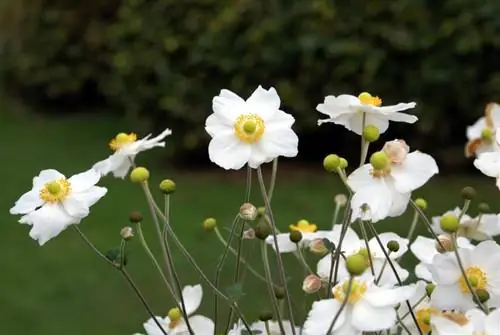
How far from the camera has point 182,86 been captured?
578 cm

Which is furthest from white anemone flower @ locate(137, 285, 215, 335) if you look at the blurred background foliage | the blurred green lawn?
the blurred background foliage

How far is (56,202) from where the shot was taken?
106 centimetres

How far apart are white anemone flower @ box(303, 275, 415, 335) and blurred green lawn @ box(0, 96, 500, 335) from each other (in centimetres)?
215

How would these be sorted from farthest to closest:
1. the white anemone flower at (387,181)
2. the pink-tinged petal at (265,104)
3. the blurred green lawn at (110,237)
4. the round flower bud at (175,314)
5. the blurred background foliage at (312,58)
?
the blurred background foliage at (312,58) < the blurred green lawn at (110,237) < the round flower bud at (175,314) < the pink-tinged petal at (265,104) < the white anemone flower at (387,181)

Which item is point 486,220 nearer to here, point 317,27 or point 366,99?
point 366,99

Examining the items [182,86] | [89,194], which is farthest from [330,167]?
[182,86]

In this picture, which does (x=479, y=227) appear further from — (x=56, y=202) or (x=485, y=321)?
(x=56, y=202)

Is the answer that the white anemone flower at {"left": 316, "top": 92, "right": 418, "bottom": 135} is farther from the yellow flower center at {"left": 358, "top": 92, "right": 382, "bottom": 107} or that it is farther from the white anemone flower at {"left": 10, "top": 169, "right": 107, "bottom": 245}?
the white anemone flower at {"left": 10, "top": 169, "right": 107, "bottom": 245}

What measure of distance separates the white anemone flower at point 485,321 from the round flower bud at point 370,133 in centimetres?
20

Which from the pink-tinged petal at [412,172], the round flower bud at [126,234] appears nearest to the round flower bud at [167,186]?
the round flower bud at [126,234]

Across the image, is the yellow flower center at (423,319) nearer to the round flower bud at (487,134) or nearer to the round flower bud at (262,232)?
the round flower bud at (262,232)

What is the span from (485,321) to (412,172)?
167mm

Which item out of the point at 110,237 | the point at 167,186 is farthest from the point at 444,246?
the point at 110,237

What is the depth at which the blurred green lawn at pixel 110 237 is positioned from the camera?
3.84 m
